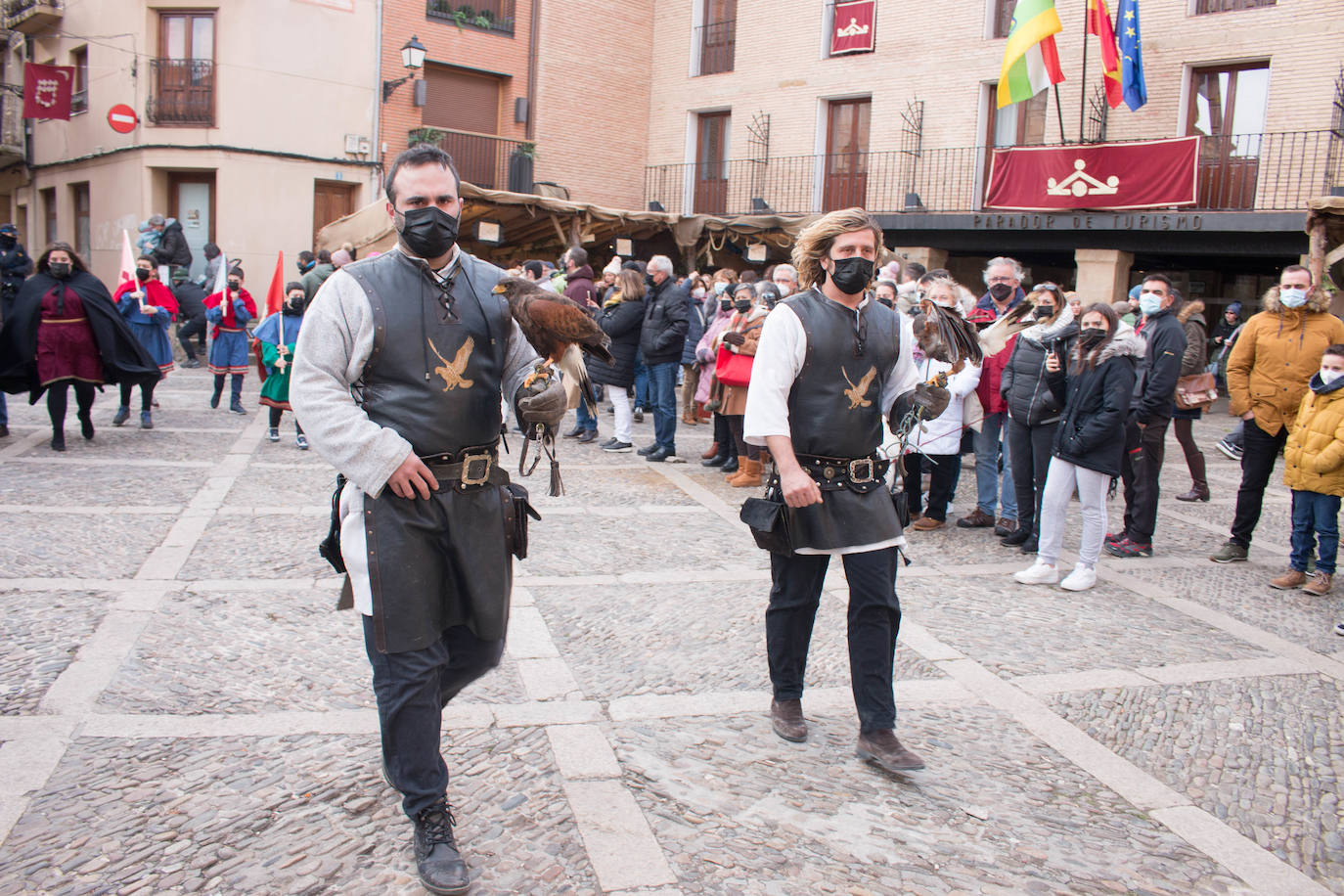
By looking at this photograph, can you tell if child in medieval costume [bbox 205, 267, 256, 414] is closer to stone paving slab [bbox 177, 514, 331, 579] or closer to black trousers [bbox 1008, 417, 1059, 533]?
stone paving slab [bbox 177, 514, 331, 579]

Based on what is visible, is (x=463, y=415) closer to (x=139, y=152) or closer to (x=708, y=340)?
(x=708, y=340)

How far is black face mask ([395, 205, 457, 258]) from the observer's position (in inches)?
113

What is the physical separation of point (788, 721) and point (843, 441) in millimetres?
1057

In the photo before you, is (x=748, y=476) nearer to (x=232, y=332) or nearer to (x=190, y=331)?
(x=232, y=332)

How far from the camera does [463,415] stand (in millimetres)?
2896

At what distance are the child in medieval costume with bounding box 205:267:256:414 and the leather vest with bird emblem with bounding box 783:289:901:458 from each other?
918 cm

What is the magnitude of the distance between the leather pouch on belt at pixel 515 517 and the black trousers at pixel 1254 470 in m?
5.46

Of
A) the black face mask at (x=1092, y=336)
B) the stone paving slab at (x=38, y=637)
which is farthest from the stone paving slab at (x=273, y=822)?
the black face mask at (x=1092, y=336)

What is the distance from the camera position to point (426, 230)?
286 cm

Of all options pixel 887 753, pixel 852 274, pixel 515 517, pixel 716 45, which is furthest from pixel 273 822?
pixel 716 45

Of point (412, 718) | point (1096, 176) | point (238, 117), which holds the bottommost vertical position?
point (412, 718)

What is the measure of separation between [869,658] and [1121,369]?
10.8 feet

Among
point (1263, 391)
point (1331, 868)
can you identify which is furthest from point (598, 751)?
point (1263, 391)

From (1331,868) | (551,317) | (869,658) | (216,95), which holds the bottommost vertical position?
(1331,868)
